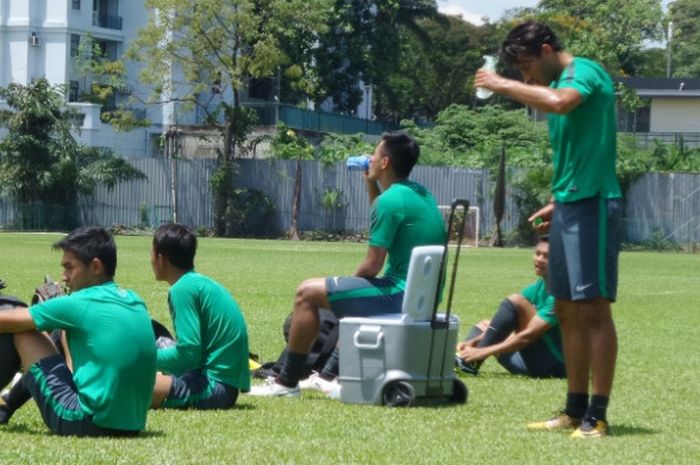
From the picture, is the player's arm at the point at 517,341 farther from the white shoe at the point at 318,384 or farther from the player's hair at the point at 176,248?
the player's hair at the point at 176,248

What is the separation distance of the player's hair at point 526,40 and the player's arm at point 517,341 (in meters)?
3.37

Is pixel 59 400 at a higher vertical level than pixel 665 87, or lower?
lower

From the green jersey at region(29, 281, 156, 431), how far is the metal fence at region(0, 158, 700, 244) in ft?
136

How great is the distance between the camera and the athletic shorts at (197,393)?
338 inches

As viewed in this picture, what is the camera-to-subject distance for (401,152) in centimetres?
924

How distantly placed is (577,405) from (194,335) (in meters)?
2.17

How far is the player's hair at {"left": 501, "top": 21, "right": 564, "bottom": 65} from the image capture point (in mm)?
7691

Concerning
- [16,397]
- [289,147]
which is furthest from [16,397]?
[289,147]

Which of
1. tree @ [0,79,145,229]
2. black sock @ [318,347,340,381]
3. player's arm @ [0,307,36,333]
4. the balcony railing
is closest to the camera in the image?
player's arm @ [0,307,36,333]

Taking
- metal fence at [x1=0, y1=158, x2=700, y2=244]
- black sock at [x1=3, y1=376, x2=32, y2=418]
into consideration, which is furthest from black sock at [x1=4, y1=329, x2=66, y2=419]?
metal fence at [x1=0, y1=158, x2=700, y2=244]

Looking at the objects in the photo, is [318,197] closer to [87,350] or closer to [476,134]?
[476,134]

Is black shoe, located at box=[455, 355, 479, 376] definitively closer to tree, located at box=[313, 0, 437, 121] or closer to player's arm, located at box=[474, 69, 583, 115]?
player's arm, located at box=[474, 69, 583, 115]

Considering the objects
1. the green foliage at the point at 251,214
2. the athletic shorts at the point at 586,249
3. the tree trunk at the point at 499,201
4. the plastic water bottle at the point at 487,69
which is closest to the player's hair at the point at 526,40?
the plastic water bottle at the point at 487,69

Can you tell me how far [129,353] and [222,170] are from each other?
43804 mm
